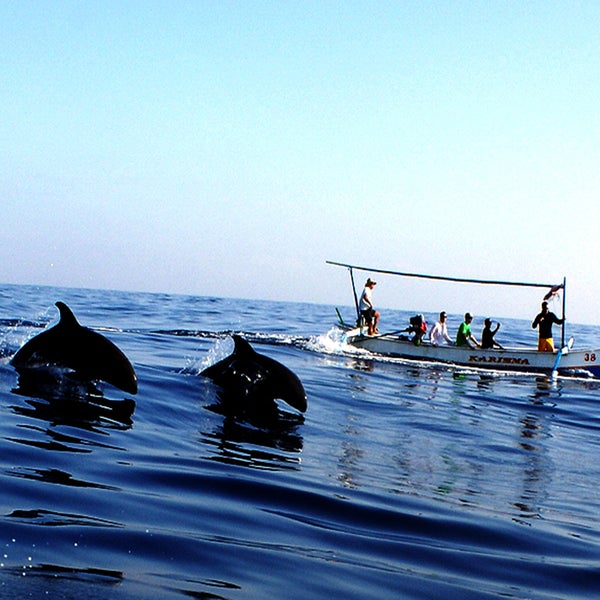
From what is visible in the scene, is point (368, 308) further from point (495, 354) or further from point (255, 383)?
point (255, 383)

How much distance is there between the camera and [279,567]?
5.12 metres

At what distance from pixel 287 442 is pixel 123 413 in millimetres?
2065

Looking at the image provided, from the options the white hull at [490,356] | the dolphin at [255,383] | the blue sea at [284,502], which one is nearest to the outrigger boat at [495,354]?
the white hull at [490,356]

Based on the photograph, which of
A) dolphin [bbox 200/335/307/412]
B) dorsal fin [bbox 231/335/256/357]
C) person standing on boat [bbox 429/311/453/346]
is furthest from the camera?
person standing on boat [bbox 429/311/453/346]

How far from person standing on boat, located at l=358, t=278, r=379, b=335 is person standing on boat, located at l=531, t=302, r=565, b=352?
20.3ft

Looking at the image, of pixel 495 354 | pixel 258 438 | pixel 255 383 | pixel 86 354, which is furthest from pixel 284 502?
pixel 495 354

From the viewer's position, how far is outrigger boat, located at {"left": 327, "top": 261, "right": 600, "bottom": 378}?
29.0m

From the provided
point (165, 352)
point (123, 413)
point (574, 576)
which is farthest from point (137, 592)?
point (165, 352)

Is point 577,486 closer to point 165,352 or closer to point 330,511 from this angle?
point 330,511

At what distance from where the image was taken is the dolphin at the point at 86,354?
452 inches

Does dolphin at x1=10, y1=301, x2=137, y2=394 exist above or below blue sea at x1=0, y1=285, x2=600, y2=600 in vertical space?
above

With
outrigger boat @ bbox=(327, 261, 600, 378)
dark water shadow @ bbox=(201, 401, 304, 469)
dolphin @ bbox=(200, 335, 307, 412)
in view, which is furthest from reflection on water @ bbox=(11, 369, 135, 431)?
outrigger boat @ bbox=(327, 261, 600, 378)

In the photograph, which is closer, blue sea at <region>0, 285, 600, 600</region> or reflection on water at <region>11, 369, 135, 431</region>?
blue sea at <region>0, 285, 600, 600</region>

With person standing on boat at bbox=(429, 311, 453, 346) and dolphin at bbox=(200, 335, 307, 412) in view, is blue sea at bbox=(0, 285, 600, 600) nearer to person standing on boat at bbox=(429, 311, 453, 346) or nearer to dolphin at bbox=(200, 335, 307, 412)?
dolphin at bbox=(200, 335, 307, 412)
